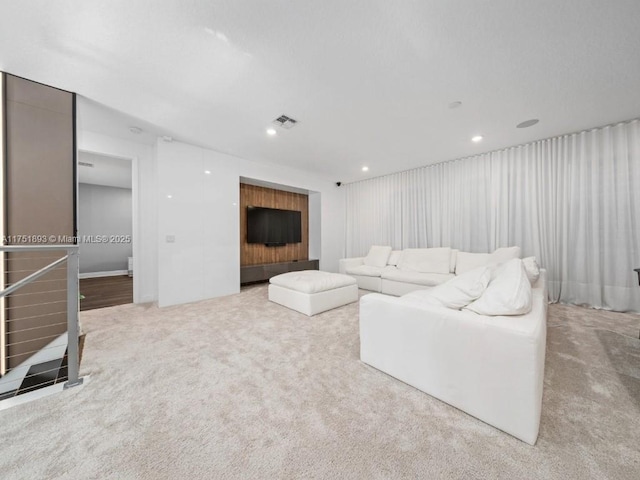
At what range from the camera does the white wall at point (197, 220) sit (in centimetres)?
359

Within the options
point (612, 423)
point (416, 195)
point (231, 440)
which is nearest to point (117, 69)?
point (231, 440)

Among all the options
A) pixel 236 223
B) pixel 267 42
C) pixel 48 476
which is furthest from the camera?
pixel 236 223

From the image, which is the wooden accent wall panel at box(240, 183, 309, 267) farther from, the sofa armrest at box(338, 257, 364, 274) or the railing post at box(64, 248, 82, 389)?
the railing post at box(64, 248, 82, 389)

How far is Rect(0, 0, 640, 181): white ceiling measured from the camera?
153 centimetres

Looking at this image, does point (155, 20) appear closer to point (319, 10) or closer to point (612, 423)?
point (319, 10)

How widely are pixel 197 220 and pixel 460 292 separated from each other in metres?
3.86

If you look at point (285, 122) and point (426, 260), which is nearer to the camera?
point (285, 122)

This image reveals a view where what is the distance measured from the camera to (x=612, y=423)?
1298 mm

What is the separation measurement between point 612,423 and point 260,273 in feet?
15.6

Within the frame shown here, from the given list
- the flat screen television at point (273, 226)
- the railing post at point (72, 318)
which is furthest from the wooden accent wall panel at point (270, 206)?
the railing post at point (72, 318)

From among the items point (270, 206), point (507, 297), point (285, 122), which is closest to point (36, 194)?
point (285, 122)

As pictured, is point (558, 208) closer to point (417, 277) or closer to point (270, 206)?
point (417, 277)

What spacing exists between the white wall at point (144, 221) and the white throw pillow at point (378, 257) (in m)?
4.10

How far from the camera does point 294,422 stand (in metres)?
1.32
